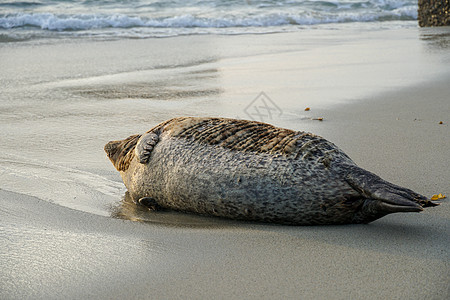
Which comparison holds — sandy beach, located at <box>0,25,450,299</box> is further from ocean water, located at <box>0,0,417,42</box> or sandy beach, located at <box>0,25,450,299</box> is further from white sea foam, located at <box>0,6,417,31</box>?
white sea foam, located at <box>0,6,417,31</box>

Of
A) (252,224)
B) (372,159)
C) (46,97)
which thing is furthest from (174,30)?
(252,224)

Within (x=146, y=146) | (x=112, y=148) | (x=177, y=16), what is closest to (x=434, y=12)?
(x=177, y=16)

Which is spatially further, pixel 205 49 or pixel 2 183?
pixel 205 49

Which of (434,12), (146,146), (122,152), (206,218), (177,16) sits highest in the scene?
(177,16)

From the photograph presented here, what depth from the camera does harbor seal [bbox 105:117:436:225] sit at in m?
3.18

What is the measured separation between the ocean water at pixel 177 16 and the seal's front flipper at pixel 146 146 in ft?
39.2

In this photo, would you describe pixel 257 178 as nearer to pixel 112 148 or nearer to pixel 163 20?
pixel 112 148

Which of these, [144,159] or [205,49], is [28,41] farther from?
[144,159]

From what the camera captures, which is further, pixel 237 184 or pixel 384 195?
pixel 237 184

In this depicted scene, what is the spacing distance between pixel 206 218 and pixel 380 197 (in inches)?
42.7

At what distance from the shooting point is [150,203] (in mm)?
3793

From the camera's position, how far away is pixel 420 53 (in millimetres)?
10320

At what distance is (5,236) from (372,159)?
2842mm

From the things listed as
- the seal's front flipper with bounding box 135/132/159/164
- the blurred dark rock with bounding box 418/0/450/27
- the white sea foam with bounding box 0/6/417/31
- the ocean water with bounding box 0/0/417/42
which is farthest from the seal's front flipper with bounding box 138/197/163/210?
the white sea foam with bounding box 0/6/417/31
